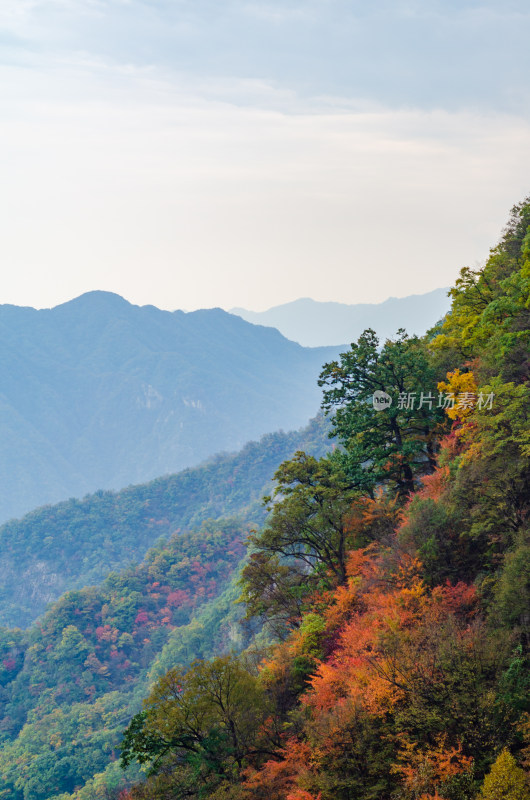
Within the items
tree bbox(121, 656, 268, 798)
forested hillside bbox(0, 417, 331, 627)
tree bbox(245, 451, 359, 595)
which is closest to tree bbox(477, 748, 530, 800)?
tree bbox(121, 656, 268, 798)

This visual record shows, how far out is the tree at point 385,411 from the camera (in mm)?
23469

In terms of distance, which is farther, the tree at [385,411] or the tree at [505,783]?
the tree at [385,411]

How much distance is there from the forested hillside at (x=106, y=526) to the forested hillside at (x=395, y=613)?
319ft

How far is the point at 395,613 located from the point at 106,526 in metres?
131

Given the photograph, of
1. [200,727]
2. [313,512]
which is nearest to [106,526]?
[313,512]

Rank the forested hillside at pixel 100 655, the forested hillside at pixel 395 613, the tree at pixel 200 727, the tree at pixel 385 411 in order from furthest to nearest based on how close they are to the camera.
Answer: the forested hillside at pixel 100 655, the tree at pixel 385 411, the tree at pixel 200 727, the forested hillside at pixel 395 613

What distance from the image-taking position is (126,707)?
204ft

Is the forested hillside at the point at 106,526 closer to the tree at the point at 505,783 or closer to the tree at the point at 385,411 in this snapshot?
the tree at the point at 385,411

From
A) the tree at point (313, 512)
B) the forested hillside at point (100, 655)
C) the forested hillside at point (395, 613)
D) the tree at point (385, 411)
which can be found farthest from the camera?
the forested hillside at point (100, 655)

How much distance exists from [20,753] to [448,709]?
5526 cm

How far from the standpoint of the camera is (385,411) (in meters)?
23.8

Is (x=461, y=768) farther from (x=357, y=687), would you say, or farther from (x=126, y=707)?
(x=126, y=707)

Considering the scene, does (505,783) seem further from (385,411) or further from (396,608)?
(385,411)

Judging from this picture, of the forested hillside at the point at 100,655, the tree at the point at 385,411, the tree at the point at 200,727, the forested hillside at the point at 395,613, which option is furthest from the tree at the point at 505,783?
the forested hillside at the point at 100,655
